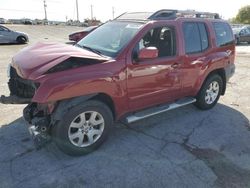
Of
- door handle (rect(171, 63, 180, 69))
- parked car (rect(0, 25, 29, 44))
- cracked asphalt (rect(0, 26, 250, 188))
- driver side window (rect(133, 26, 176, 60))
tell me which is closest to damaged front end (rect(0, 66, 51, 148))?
cracked asphalt (rect(0, 26, 250, 188))

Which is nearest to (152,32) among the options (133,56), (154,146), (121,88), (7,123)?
(133,56)

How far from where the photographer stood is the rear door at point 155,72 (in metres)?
4.12

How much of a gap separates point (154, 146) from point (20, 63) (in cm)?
234

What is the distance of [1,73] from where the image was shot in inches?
344

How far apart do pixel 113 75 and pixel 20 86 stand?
143 cm

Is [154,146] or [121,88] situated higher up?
[121,88]

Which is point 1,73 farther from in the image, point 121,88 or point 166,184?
point 166,184

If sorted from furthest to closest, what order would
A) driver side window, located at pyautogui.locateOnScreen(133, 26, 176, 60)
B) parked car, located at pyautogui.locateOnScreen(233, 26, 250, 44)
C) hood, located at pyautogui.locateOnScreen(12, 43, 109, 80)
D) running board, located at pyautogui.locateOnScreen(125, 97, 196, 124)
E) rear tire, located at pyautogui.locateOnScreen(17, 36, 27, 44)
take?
parked car, located at pyautogui.locateOnScreen(233, 26, 250, 44) → rear tire, located at pyautogui.locateOnScreen(17, 36, 27, 44) → driver side window, located at pyautogui.locateOnScreen(133, 26, 176, 60) → running board, located at pyautogui.locateOnScreen(125, 97, 196, 124) → hood, located at pyautogui.locateOnScreen(12, 43, 109, 80)

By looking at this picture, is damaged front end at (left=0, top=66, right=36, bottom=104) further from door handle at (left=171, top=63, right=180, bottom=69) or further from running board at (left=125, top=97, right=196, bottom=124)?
door handle at (left=171, top=63, right=180, bottom=69)

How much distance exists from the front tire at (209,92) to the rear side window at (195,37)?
30.1 inches

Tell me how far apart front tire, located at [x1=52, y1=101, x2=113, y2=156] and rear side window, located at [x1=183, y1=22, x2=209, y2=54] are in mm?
2061

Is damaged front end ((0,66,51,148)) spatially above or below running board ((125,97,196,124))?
above

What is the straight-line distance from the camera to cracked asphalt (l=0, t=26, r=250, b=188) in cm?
337

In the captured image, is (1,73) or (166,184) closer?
(166,184)
